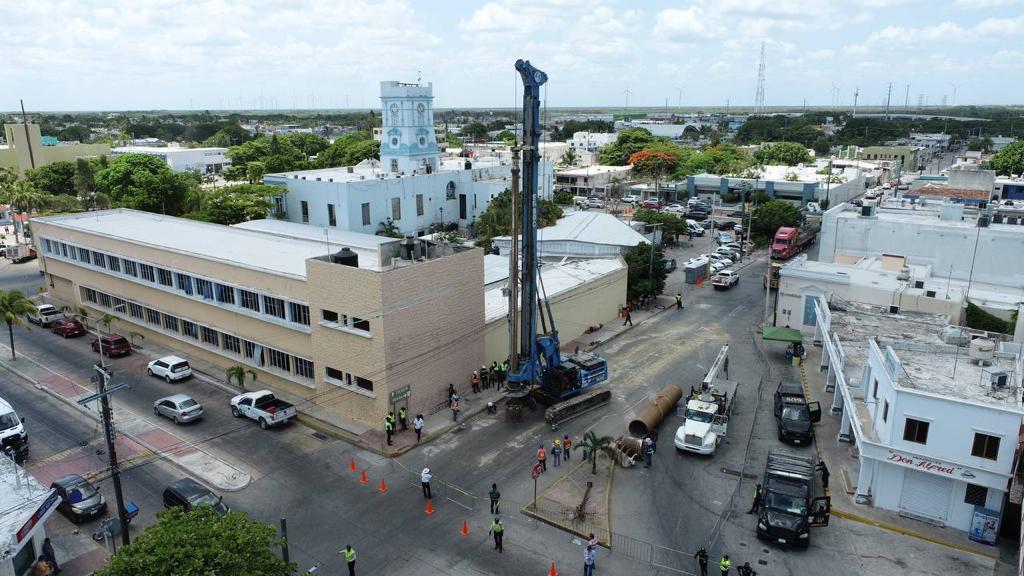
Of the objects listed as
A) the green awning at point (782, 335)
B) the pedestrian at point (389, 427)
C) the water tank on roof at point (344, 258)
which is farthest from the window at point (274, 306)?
the green awning at point (782, 335)

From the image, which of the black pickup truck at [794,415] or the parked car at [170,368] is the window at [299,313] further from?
the black pickup truck at [794,415]

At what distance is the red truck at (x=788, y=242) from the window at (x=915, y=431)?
38.7m

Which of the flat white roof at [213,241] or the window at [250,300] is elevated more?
the flat white roof at [213,241]

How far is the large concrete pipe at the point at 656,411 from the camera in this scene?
26.6 m

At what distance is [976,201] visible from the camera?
60.6 meters

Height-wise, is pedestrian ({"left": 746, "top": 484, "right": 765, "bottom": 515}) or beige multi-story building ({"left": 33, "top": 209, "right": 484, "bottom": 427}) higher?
beige multi-story building ({"left": 33, "top": 209, "right": 484, "bottom": 427})

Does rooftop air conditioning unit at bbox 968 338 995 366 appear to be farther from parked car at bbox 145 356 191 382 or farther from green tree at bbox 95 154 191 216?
green tree at bbox 95 154 191 216

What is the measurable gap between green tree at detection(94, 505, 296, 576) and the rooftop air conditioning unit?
22.8 meters

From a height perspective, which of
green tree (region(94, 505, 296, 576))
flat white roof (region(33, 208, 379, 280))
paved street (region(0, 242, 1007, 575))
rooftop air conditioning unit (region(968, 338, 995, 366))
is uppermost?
flat white roof (region(33, 208, 379, 280))

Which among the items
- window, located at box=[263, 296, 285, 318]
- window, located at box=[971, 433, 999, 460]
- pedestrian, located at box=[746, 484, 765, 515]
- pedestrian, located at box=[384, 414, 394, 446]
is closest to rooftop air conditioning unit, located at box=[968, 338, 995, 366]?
window, located at box=[971, 433, 999, 460]

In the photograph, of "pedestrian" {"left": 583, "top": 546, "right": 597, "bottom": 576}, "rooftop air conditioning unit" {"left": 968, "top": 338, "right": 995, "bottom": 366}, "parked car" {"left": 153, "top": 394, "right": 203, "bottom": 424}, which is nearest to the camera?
"pedestrian" {"left": 583, "top": 546, "right": 597, "bottom": 576}

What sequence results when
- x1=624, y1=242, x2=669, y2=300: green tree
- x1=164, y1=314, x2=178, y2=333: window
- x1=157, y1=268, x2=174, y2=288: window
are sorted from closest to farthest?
x1=157, y1=268, x2=174, y2=288: window → x1=164, y1=314, x2=178, y2=333: window → x1=624, y1=242, x2=669, y2=300: green tree

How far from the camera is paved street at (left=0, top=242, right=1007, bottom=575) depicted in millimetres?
19672

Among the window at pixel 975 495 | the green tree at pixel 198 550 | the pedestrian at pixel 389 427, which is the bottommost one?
the pedestrian at pixel 389 427
